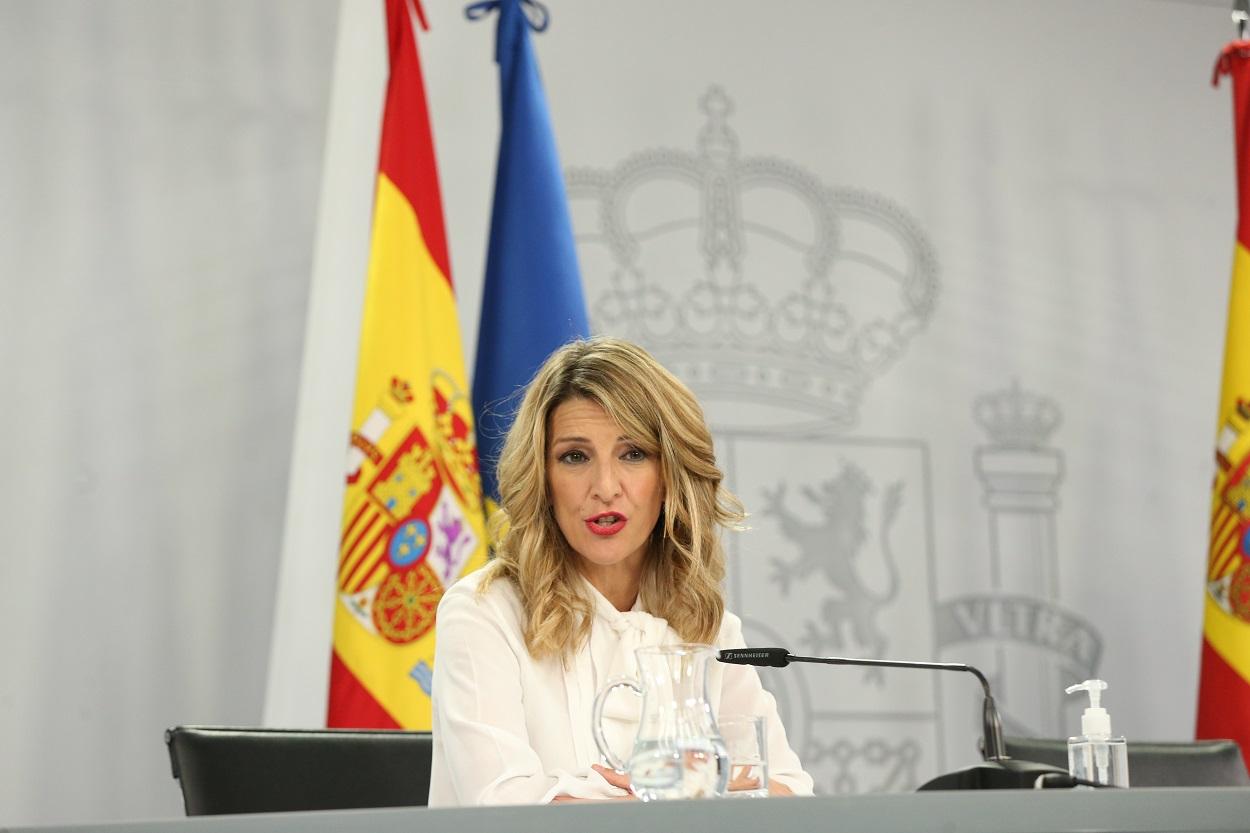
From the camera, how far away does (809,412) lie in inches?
160

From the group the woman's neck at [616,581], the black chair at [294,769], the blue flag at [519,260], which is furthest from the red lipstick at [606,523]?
the blue flag at [519,260]

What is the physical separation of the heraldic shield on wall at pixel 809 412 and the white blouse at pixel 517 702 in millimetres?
1804

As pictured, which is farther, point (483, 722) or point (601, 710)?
point (483, 722)

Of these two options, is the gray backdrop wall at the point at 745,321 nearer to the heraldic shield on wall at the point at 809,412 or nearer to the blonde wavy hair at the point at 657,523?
the heraldic shield on wall at the point at 809,412

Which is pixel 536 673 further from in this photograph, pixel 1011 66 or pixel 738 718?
pixel 1011 66

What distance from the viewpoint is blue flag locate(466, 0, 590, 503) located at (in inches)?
129

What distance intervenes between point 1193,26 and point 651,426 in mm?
3257

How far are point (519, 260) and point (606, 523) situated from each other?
4.36 feet

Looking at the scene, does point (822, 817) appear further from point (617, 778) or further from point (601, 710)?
point (617, 778)

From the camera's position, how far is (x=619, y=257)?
396 cm

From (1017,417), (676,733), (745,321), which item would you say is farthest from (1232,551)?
(676,733)

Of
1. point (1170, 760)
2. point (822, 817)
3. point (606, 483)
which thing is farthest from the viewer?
point (1170, 760)

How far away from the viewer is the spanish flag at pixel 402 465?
301cm

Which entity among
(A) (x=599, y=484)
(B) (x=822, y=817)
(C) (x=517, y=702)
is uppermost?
(A) (x=599, y=484)
